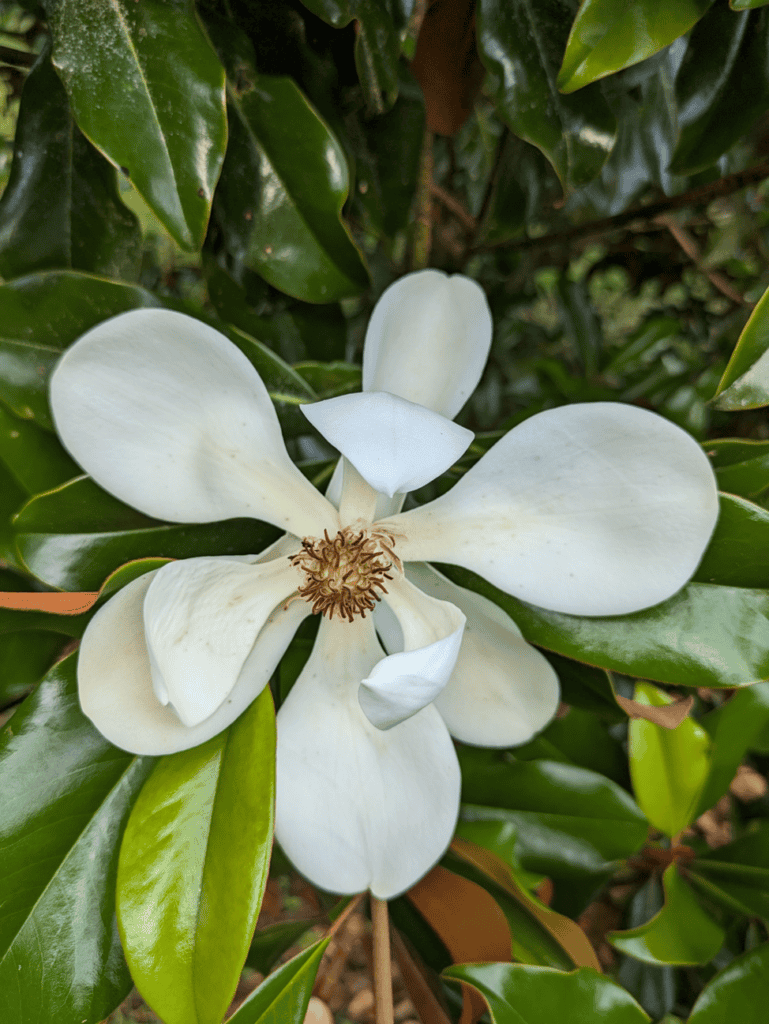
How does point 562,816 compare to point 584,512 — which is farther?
point 562,816

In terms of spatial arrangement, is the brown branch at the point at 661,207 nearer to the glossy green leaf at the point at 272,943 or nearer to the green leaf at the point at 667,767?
the green leaf at the point at 667,767

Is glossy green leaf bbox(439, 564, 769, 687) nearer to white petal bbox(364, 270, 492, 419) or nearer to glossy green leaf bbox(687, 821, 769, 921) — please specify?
white petal bbox(364, 270, 492, 419)

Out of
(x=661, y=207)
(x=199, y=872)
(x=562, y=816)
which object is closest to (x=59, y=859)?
(x=199, y=872)

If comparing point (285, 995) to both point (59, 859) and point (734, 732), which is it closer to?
point (59, 859)

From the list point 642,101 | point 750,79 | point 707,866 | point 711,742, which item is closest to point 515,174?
point 642,101

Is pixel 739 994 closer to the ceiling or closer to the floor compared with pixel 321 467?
closer to the floor

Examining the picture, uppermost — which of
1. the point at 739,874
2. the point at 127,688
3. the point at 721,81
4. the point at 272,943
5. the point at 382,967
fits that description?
the point at 721,81

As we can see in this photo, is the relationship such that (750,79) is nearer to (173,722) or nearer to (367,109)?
(367,109)
